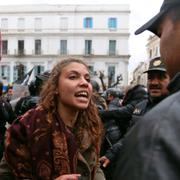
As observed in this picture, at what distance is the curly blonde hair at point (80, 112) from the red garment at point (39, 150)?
0.38 feet

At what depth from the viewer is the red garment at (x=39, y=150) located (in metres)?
1.98

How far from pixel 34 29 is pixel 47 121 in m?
51.6

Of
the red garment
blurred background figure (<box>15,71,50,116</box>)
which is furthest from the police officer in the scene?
the red garment

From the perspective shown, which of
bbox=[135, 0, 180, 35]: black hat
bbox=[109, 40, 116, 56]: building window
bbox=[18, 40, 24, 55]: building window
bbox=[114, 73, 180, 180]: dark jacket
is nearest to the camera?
bbox=[114, 73, 180, 180]: dark jacket

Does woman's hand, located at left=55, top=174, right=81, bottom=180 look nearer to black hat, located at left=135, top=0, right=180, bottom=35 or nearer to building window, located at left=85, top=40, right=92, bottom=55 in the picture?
black hat, located at left=135, top=0, right=180, bottom=35

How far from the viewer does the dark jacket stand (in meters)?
0.82

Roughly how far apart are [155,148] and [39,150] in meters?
1.22

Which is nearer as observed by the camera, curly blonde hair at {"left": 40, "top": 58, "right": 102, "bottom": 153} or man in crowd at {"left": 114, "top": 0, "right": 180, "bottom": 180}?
man in crowd at {"left": 114, "top": 0, "right": 180, "bottom": 180}

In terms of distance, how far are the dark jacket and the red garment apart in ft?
3.68

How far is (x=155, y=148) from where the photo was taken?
2.74 ft

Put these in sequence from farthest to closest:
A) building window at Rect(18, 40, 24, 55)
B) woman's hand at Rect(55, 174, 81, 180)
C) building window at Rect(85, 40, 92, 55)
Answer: building window at Rect(18, 40, 24, 55) → building window at Rect(85, 40, 92, 55) → woman's hand at Rect(55, 174, 81, 180)

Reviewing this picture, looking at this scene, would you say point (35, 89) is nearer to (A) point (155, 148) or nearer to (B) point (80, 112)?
(B) point (80, 112)

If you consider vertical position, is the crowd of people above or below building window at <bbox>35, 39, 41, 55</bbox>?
below

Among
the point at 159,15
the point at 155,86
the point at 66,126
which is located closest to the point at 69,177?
the point at 66,126
